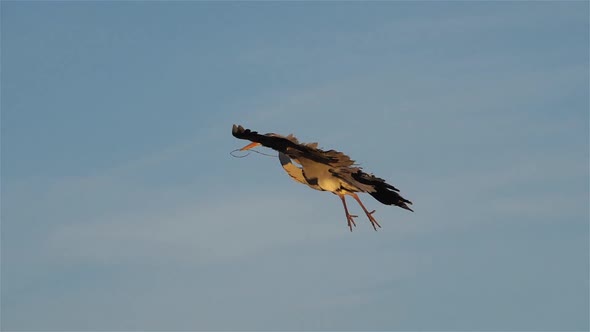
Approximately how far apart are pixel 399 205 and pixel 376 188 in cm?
66

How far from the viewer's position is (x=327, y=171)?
3881 cm

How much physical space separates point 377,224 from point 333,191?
1.25 m

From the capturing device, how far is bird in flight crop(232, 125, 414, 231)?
126 ft

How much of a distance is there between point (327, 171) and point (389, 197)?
149 cm

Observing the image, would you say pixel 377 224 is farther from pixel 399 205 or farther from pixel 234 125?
pixel 234 125

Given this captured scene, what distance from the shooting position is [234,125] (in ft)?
124

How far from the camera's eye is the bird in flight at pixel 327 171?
38281mm

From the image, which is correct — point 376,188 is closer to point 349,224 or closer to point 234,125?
point 349,224

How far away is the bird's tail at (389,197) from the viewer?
39.0 metres

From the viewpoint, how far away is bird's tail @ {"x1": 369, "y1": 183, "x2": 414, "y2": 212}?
3903 centimetres

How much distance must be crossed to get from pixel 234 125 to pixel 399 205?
409 cm

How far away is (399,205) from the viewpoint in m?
39.2

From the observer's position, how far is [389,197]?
3919 centimetres

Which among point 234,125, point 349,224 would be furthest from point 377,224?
point 234,125
